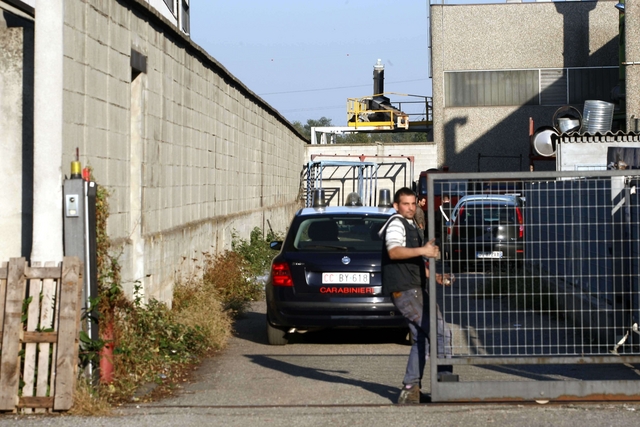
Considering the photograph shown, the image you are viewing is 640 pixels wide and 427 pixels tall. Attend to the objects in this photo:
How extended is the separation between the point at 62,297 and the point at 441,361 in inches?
116

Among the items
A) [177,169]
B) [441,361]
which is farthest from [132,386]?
[177,169]

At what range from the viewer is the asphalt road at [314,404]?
6441 mm

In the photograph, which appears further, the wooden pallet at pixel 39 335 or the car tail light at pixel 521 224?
the car tail light at pixel 521 224

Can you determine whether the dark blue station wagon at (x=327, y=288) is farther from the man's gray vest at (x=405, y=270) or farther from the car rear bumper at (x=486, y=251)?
the man's gray vest at (x=405, y=270)

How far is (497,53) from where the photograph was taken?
35062 millimetres

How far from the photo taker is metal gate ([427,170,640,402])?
6.84 m

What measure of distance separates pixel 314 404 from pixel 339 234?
3.36 m

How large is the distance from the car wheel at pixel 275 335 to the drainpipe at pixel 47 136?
3.28 metres

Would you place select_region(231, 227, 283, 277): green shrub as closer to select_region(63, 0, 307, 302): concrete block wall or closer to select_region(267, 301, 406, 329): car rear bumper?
select_region(63, 0, 307, 302): concrete block wall

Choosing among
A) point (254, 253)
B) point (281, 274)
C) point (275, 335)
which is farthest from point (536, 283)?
point (254, 253)

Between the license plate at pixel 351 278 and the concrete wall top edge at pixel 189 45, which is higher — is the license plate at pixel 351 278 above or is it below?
below

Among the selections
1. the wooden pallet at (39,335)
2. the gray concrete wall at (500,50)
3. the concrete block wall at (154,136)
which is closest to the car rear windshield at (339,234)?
the concrete block wall at (154,136)

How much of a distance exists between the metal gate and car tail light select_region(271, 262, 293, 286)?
7.02 feet

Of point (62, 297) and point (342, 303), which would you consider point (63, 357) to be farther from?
point (342, 303)
